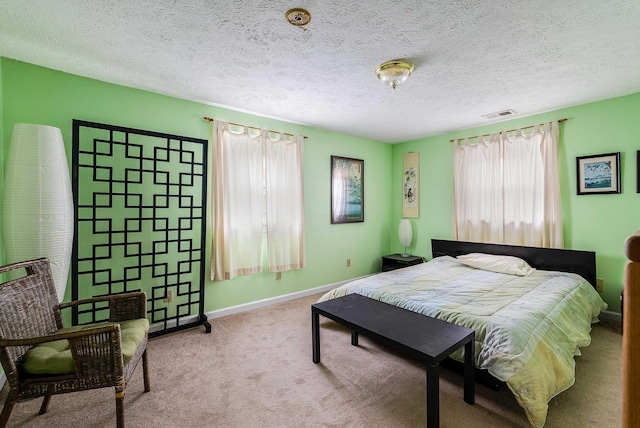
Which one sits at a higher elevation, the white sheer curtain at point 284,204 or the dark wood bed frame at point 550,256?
the white sheer curtain at point 284,204

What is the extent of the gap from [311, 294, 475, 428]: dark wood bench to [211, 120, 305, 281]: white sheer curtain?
1.45 metres

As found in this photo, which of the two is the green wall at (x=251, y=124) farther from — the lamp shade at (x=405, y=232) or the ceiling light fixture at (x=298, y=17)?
the ceiling light fixture at (x=298, y=17)

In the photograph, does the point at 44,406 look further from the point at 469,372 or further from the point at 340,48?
the point at 340,48

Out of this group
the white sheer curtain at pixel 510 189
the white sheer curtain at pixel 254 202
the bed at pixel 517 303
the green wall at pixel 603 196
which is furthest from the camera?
the white sheer curtain at pixel 510 189

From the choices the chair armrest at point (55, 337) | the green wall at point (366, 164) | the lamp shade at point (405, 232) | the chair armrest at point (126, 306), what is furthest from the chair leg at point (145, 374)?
the lamp shade at point (405, 232)

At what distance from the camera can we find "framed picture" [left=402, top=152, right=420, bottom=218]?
478 cm

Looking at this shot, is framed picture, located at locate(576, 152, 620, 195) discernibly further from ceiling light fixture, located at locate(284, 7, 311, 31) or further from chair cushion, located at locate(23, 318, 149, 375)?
chair cushion, located at locate(23, 318, 149, 375)

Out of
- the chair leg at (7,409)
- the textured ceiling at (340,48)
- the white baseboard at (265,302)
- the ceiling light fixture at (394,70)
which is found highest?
the textured ceiling at (340,48)

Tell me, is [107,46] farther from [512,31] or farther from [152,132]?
[512,31]

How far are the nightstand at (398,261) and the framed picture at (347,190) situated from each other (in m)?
0.80

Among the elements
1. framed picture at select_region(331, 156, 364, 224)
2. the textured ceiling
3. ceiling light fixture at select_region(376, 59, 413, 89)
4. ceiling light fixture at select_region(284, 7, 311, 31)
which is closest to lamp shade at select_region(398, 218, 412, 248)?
framed picture at select_region(331, 156, 364, 224)

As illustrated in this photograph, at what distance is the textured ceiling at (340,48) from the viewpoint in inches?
66.9

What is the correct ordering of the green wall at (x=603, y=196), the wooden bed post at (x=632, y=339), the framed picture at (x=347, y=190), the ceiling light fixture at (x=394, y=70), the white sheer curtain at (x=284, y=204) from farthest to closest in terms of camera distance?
1. the framed picture at (x=347, y=190)
2. the white sheer curtain at (x=284, y=204)
3. the green wall at (x=603, y=196)
4. the ceiling light fixture at (x=394, y=70)
5. the wooden bed post at (x=632, y=339)

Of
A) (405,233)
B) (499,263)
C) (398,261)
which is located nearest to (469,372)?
(499,263)
